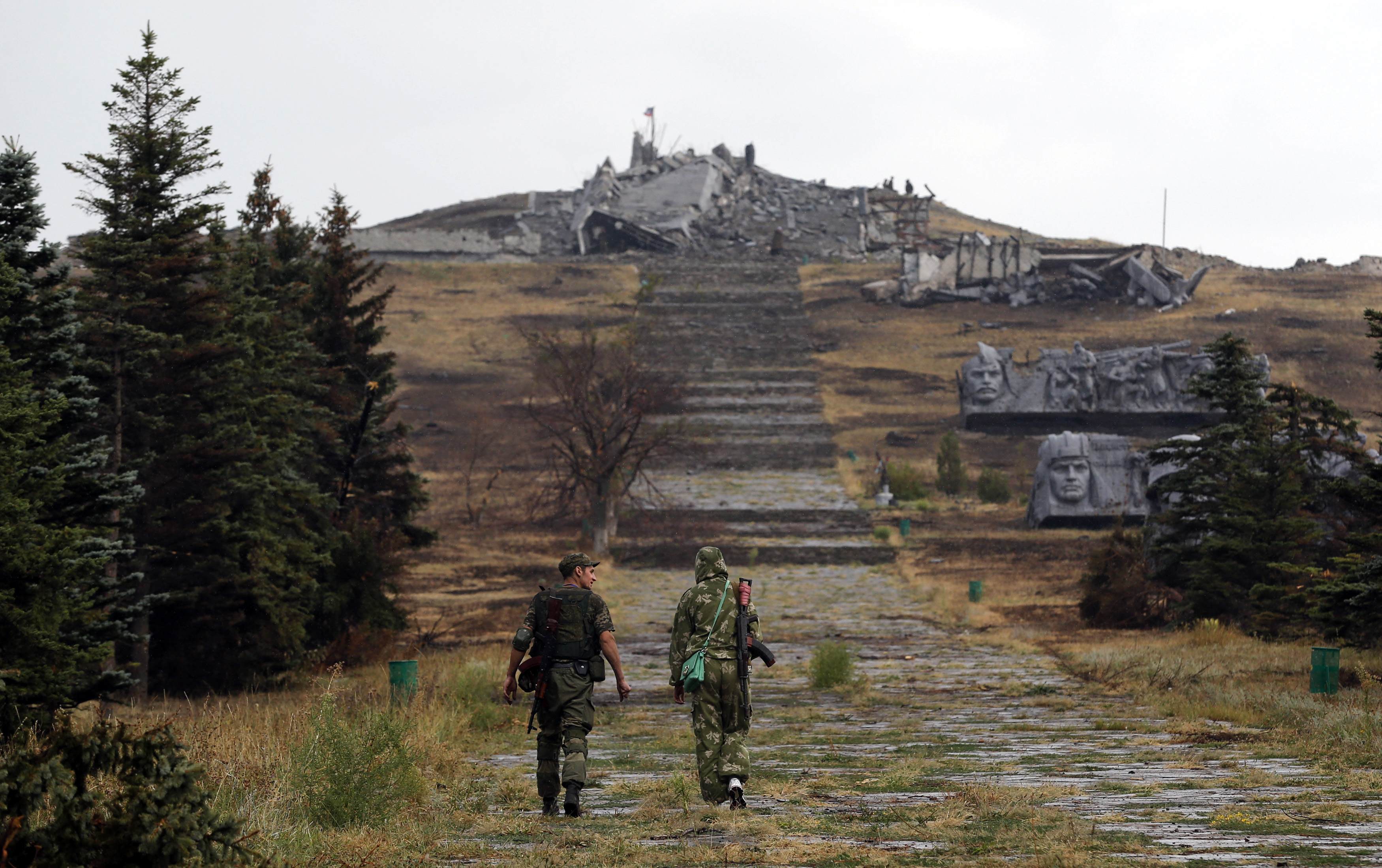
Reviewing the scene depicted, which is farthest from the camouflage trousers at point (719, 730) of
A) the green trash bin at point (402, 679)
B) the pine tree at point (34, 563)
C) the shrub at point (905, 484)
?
the shrub at point (905, 484)

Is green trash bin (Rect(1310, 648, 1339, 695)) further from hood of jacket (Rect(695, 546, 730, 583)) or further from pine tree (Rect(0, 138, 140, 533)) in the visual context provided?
pine tree (Rect(0, 138, 140, 533))

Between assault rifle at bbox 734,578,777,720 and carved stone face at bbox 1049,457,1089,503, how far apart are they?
94.5 feet

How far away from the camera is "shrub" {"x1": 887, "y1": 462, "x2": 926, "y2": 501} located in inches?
1682

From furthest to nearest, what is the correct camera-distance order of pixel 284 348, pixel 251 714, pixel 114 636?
pixel 284 348, pixel 114 636, pixel 251 714

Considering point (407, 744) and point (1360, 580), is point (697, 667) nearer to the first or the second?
point (407, 744)

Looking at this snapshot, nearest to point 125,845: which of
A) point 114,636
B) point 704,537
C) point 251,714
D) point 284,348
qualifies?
point 251,714

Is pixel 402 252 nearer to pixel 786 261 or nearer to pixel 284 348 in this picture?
pixel 786 261

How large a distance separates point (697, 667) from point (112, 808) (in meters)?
4.81

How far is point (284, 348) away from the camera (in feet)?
70.3

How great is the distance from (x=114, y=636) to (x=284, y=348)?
26.6 ft

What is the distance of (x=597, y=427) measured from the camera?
124ft

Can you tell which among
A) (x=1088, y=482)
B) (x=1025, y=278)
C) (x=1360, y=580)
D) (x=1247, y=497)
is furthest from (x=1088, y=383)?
(x=1360, y=580)

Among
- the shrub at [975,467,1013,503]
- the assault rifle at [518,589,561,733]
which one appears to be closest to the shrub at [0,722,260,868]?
the assault rifle at [518,589,561,733]

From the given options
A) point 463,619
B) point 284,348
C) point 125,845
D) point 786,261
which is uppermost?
point 786,261
